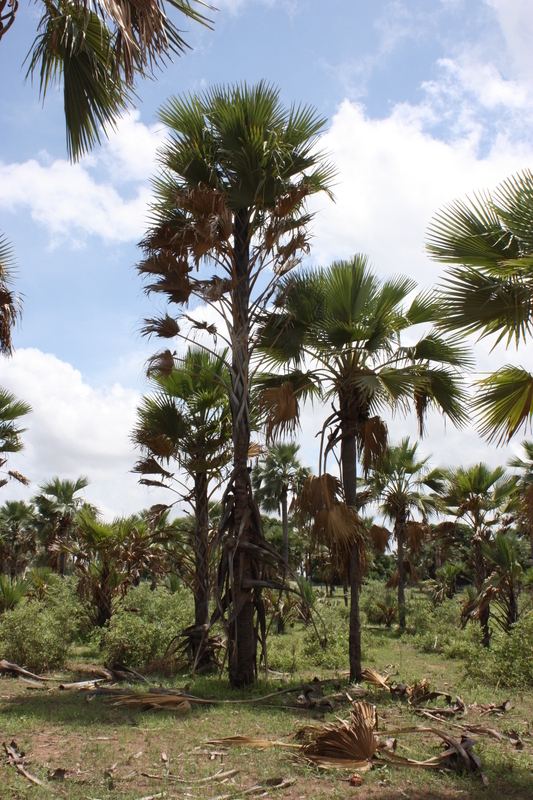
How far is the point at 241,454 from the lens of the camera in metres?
8.39

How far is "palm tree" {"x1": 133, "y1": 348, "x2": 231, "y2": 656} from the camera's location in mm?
10336

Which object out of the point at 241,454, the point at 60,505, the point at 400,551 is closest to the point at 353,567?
the point at 241,454

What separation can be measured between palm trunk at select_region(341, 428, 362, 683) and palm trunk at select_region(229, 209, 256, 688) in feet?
5.37

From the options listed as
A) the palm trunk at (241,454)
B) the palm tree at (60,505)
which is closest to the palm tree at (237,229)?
the palm trunk at (241,454)

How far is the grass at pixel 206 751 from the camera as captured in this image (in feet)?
13.8

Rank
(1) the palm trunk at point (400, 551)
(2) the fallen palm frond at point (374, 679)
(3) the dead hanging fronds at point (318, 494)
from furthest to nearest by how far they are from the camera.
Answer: (1) the palm trunk at point (400, 551) < (3) the dead hanging fronds at point (318, 494) < (2) the fallen palm frond at point (374, 679)

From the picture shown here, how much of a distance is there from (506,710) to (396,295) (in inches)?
226

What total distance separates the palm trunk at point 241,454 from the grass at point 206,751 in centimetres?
38

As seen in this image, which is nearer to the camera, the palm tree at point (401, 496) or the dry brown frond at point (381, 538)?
the dry brown frond at point (381, 538)

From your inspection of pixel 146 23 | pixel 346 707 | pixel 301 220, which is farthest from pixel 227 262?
pixel 346 707

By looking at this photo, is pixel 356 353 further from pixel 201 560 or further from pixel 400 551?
pixel 400 551

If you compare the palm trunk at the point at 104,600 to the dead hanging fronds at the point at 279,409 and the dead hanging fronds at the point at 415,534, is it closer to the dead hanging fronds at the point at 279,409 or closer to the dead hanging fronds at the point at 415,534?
the dead hanging fronds at the point at 279,409

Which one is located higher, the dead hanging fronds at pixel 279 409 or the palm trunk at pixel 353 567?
the dead hanging fronds at pixel 279 409

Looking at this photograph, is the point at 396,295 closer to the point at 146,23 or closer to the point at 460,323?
the point at 460,323
